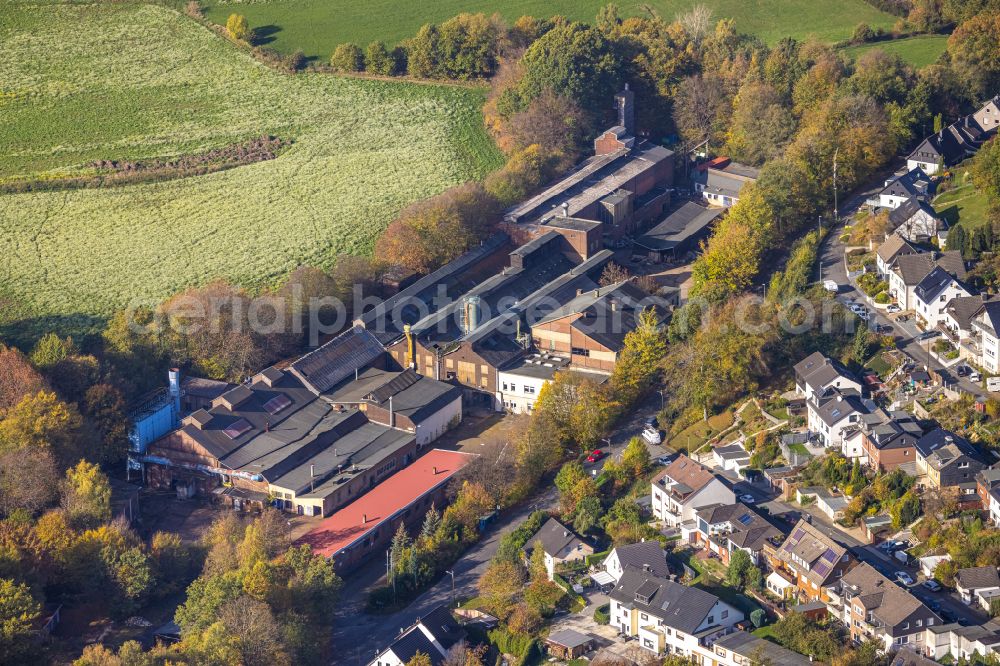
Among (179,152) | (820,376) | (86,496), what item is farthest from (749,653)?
(179,152)

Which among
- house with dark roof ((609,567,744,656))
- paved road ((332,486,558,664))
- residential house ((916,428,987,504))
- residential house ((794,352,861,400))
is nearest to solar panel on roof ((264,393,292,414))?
paved road ((332,486,558,664))

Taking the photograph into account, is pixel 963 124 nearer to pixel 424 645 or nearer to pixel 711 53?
pixel 711 53

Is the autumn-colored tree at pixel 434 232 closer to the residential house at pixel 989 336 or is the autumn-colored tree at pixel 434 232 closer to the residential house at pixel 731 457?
the residential house at pixel 731 457

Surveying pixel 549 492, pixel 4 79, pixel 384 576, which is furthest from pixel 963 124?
pixel 4 79

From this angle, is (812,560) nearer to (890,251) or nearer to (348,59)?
(890,251)

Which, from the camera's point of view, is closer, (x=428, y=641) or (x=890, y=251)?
(x=428, y=641)

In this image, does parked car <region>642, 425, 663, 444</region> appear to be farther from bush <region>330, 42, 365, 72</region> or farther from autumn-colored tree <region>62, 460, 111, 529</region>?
bush <region>330, 42, 365, 72</region>

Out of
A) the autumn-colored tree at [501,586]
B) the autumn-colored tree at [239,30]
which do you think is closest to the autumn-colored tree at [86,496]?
the autumn-colored tree at [501,586]
